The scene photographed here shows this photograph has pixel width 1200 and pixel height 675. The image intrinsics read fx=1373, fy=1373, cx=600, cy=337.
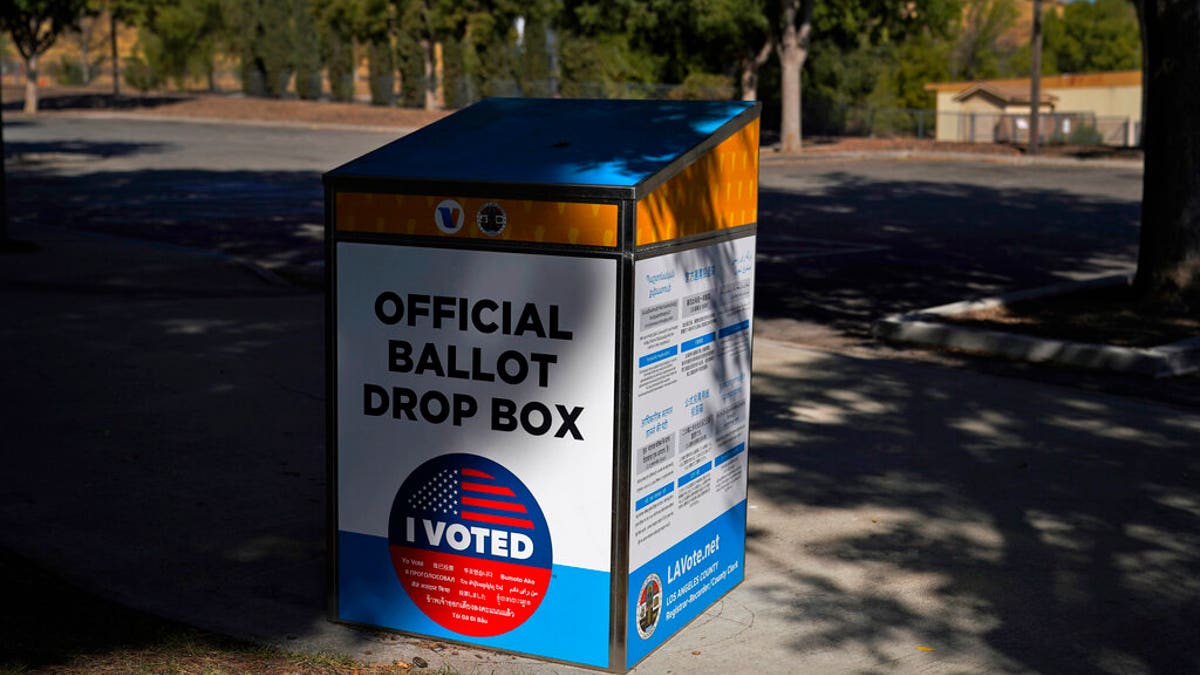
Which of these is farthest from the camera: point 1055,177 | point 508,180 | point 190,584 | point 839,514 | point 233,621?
point 1055,177

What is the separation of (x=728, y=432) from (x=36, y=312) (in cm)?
807

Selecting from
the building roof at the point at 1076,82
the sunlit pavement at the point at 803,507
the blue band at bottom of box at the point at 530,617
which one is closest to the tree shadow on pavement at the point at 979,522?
the sunlit pavement at the point at 803,507

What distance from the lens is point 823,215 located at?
21344 millimetres

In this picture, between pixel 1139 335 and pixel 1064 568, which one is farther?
pixel 1139 335

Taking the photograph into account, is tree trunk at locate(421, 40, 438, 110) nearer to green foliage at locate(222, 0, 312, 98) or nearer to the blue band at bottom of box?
green foliage at locate(222, 0, 312, 98)

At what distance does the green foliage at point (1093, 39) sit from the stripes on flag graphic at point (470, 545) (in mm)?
110485

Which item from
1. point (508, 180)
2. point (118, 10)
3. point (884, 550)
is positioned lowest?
point (884, 550)

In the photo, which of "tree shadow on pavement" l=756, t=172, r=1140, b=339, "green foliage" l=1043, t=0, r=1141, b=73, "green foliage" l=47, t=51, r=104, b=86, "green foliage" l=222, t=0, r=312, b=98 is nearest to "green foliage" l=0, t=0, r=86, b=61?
"green foliage" l=222, t=0, r=312, b=98

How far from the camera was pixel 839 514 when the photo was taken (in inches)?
253

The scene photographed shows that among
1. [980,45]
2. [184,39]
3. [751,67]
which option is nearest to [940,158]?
[751,67]

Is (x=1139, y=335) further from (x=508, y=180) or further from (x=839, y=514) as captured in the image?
(x=508, y=180)

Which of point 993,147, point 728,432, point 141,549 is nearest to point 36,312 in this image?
point 141,549

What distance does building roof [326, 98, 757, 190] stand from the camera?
4465mm

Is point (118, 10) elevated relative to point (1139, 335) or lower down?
elevated
